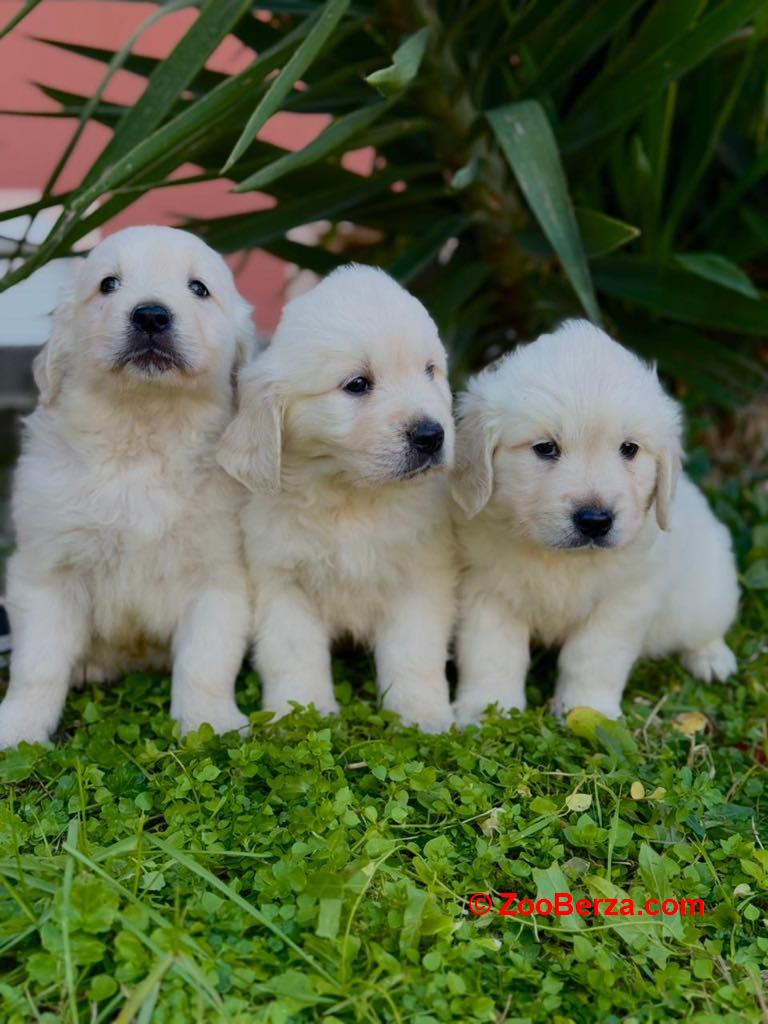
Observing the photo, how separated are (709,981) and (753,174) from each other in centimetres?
309

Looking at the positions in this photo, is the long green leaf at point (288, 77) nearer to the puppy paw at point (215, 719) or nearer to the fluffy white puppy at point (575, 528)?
the fluffy white puppy at point (575, 528)

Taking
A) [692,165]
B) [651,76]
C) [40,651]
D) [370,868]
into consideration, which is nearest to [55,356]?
[40,651]

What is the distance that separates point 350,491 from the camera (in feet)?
9.58

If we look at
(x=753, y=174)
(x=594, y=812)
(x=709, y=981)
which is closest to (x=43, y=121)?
(x=753, y=174)

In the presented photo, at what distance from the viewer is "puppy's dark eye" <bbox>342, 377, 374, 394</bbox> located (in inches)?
108

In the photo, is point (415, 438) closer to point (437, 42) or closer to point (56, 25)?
point (437, 42)

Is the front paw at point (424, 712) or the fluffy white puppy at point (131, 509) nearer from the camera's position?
the fluffy white puppy at point (131, 509)

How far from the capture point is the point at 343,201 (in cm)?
395

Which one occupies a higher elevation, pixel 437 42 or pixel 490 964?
pixel 437 42

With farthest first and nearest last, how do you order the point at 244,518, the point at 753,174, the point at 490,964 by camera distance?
the point at 753,174
the point at 244,518
the point at 490,964

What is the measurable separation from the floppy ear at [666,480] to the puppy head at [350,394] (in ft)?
1.85

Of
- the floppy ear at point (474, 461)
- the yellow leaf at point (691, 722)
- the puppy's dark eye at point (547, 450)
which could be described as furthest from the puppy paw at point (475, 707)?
the puppy's dark eye at point (547, 450)

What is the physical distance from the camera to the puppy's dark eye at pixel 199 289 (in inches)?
112

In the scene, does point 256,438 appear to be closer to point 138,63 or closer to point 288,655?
point 288,655
